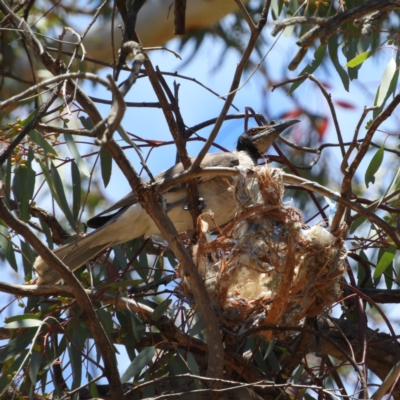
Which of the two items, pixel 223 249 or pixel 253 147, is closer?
pixel 223 249

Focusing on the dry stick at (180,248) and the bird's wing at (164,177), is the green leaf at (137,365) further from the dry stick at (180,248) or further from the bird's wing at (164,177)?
the bird's wing at (164,177)

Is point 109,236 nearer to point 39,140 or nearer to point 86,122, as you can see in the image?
point 86,122

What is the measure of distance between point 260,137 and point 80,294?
7.74 feet

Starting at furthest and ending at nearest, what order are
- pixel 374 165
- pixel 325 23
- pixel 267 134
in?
pixel 267 134 → pixel 374 165 → pixel 325 23

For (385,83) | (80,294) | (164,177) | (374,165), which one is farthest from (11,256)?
(385,83)

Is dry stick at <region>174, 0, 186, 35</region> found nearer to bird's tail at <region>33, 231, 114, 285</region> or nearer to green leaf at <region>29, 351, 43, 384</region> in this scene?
bird's tail at <region>33, 231, 114, 285</region>

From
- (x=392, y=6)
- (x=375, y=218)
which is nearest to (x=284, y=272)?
(x=375, y=218)

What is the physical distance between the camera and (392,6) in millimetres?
2721

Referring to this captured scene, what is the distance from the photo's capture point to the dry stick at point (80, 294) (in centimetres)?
291

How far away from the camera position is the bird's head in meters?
5.10

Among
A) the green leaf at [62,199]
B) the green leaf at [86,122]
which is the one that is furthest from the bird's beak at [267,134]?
the green leaf at [62,199]

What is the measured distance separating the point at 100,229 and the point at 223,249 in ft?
3.92

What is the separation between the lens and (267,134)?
5.12 m

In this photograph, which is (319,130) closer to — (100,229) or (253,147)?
(253,147)
